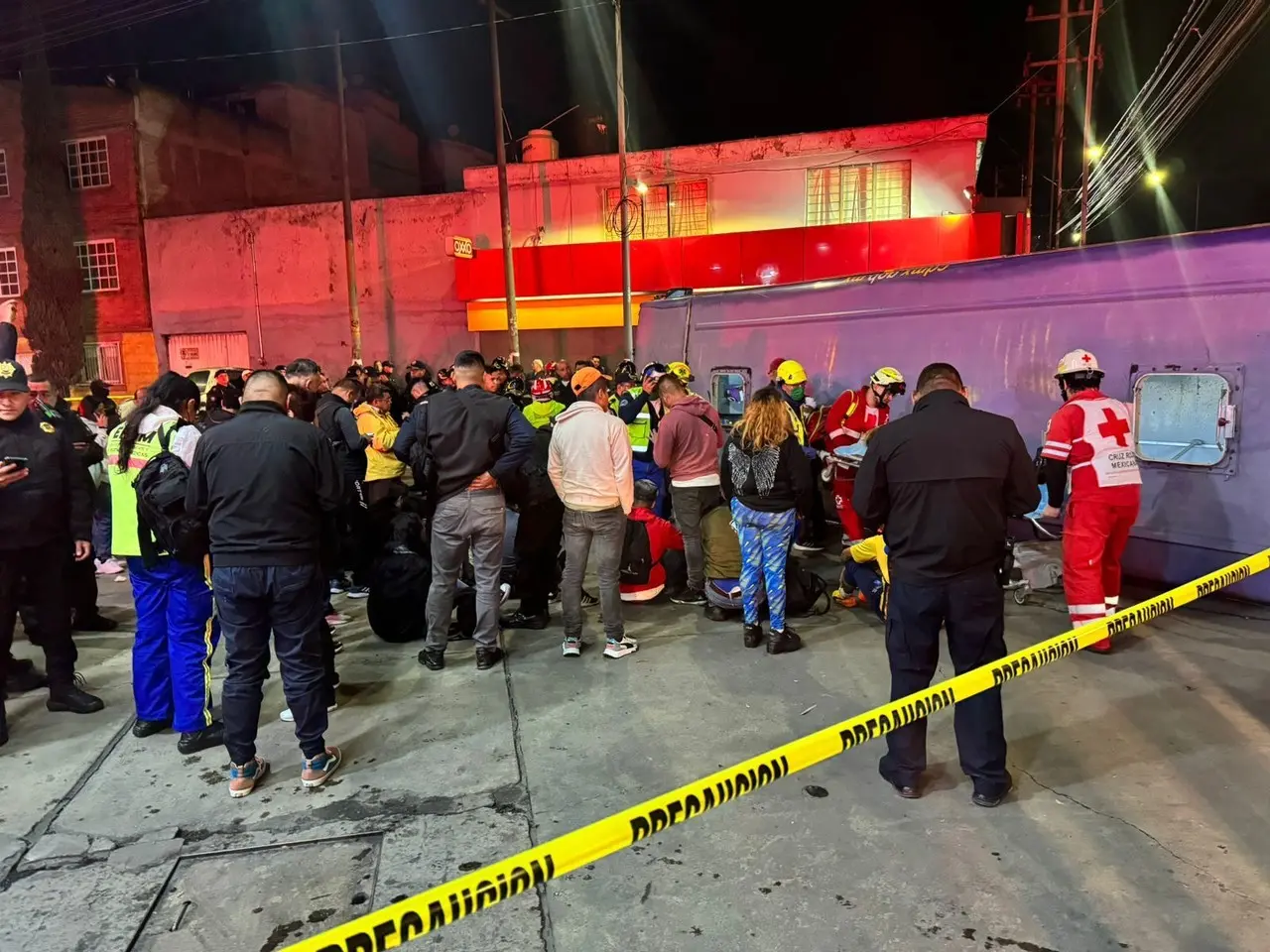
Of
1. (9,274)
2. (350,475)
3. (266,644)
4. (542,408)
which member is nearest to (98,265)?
(9,274)

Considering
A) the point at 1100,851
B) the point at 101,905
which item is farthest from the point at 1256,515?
the point at 101,905

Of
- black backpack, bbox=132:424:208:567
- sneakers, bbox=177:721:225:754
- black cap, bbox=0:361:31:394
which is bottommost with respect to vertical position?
sneakers, bbox=177:721:225:754

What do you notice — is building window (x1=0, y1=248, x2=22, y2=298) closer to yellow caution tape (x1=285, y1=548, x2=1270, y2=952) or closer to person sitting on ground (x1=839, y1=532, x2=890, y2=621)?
person sitting on ground (x1=839, y1=532, x2=890, y2=621)

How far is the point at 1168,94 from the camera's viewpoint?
25125 mm

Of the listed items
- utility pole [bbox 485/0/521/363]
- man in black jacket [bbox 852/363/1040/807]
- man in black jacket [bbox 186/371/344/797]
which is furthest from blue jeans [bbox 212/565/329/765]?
utility pole [bbox 485/0/521/363]

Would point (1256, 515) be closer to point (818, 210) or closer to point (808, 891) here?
point (808, 891)

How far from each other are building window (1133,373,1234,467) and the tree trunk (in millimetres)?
26621

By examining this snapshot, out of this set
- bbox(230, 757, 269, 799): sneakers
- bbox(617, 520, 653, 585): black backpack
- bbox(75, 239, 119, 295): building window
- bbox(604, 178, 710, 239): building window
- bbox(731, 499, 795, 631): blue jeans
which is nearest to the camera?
bbox(230, 757, 269, 799): sneakers

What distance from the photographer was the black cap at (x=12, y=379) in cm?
461

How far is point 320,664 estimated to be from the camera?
13.0 ft

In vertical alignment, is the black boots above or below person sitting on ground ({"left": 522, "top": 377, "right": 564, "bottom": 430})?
below

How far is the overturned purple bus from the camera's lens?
593cm

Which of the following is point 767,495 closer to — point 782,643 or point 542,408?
point 782,643

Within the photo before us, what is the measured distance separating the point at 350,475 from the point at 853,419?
4743mm
